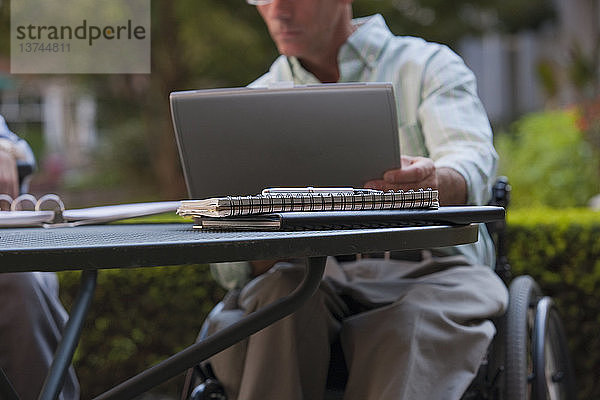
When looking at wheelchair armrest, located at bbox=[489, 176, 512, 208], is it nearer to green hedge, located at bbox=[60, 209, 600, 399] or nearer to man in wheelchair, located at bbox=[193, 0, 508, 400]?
man in wheelchair, located at bbox=[193, 0, 508, 400]

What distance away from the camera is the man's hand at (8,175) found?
1.83 metres

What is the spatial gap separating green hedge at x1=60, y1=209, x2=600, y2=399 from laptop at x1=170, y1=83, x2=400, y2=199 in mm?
1639

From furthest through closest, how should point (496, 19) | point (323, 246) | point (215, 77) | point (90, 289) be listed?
point (496, 19) < point (215, 77) < point (90, 289) < point (323, 246)

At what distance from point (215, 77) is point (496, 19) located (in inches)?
194

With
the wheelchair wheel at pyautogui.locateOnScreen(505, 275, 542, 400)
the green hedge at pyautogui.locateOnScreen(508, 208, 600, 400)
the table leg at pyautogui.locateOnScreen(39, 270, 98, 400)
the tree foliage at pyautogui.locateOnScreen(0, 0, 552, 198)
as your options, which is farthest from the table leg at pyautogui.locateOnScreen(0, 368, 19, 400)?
the tree foliage at pyautogui.locateOnScreen(0, 0, 552, 198)

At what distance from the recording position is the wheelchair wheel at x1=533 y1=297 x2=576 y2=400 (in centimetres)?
172

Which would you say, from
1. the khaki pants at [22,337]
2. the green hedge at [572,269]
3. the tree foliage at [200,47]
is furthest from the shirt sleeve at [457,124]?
the tree foliage at [200,47]

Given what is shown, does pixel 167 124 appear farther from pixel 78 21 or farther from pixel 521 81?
pixel 521 81

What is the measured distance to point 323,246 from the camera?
41.5 inches

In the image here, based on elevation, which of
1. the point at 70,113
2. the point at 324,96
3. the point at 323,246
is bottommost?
the point at 70,113

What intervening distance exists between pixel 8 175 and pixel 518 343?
1.09m

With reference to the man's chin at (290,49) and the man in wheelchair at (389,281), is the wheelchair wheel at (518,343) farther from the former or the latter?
the man's chin at (290,49)

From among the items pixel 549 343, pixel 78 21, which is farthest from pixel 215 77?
pixel 549 343

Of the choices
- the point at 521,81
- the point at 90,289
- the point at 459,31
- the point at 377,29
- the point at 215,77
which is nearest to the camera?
the point at 90,289
